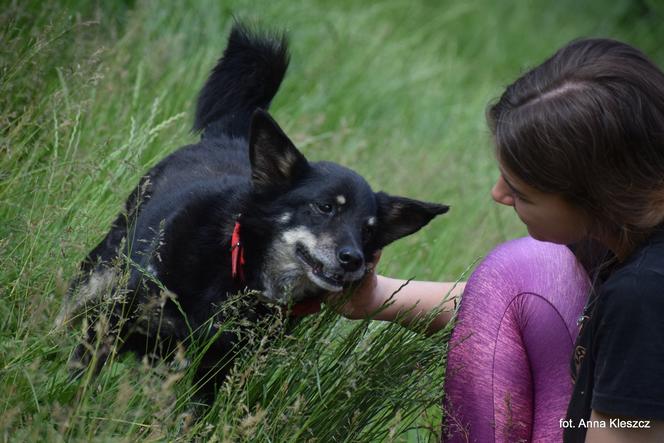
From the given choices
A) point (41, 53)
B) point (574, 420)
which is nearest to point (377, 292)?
point (574, 420)

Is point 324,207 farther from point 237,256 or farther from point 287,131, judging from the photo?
point 287,131

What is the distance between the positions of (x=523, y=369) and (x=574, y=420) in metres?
0.27

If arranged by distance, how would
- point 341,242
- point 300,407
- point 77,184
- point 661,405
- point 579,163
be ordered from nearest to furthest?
point 661,405 → point 579,163 → point 300,407 → point 341,242 → point 77,184

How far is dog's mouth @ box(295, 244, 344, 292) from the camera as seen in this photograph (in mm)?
2646

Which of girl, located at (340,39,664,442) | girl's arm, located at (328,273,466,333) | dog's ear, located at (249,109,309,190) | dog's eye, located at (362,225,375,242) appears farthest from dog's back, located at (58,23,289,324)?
girl, located at (340,39,664,442)

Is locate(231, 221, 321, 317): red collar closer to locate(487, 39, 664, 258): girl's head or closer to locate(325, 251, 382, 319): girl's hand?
locate(325, 251, 382, 319): girl's hand

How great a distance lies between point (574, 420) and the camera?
2.10 m

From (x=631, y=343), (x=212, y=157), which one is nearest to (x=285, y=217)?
(x=212, y=157)

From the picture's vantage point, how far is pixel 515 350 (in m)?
2.37

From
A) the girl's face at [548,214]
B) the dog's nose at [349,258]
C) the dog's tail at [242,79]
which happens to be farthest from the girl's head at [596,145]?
the dog's tail at [242,79]

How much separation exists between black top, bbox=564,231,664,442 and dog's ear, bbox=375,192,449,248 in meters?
0.91

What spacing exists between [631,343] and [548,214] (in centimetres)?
39

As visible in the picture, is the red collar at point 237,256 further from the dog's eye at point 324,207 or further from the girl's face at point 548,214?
the girl's face at point 548,214

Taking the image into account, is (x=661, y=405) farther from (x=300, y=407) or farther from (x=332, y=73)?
(x=332, y=73)
